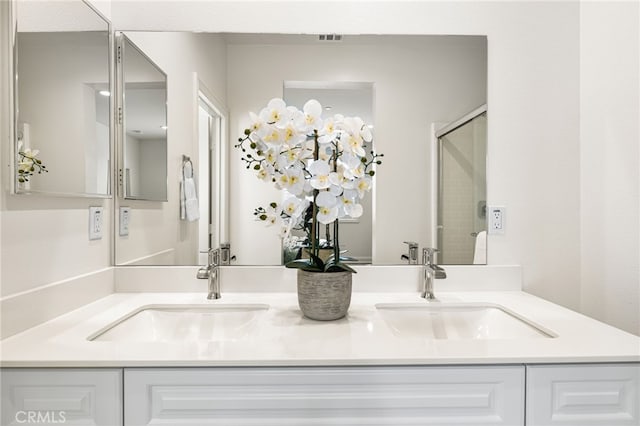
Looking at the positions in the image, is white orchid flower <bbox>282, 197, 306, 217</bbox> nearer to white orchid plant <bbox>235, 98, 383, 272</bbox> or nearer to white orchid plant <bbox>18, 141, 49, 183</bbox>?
white orchid plant <bbox>235, 98, 383, 272</bbox>

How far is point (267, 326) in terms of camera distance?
1.02 m

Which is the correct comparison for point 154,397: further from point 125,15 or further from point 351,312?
point 125,15

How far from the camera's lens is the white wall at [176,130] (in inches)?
55.5

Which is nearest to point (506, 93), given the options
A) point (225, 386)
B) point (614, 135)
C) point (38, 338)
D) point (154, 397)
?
point (614, 135)

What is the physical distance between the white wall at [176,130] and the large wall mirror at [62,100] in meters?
0.17

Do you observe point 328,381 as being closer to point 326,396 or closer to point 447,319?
point 326,396

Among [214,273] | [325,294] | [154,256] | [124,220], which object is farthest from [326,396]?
[124,220]

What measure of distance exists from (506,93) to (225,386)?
1415 mm

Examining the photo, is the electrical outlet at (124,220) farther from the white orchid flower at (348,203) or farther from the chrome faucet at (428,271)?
the chrome faucet at (428,271)

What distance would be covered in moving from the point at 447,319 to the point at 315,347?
1.97 feet

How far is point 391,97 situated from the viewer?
143 centimetres

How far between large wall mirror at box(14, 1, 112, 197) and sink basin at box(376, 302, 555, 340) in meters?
1.04

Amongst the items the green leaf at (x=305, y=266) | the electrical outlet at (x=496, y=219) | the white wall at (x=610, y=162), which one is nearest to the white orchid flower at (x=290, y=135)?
the green leaf at (x=305, y=266)

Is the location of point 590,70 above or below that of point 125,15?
below
